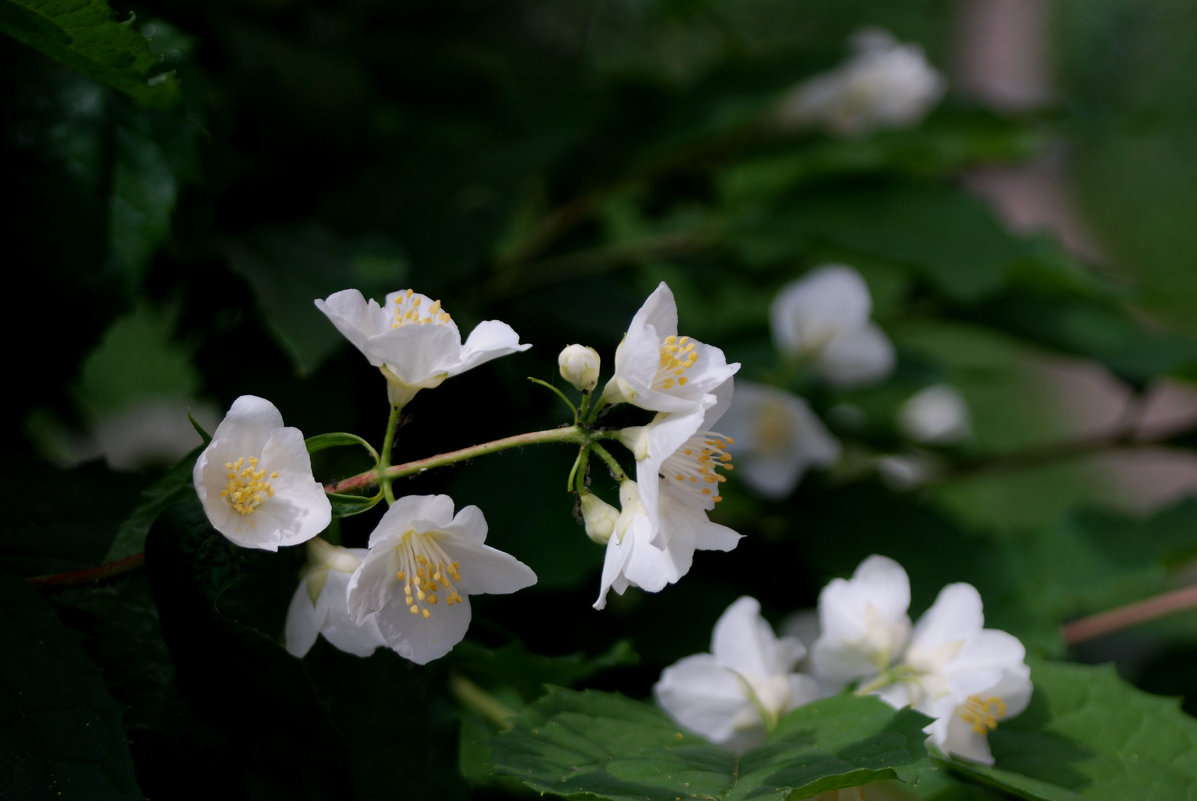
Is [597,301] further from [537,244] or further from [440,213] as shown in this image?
[537,244]

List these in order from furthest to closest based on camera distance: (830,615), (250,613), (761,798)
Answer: (830,615) → (250,613) → (761,798)

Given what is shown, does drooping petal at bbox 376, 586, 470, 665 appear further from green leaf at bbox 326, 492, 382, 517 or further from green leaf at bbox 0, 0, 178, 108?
green leaf at bbox 0, 0, 178, 108

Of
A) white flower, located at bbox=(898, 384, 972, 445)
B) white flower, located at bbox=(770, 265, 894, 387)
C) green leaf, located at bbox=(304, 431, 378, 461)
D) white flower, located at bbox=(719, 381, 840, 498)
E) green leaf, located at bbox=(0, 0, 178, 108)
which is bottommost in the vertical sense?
white flower, located at bbox=(898, 384, 972, 445)

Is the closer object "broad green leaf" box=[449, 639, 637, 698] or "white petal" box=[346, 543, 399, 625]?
"white petal" box=[346, 543, 399, 625]

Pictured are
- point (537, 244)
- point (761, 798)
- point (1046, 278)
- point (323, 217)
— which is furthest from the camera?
point (537, 244)

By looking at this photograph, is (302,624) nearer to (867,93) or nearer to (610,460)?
(610,460)

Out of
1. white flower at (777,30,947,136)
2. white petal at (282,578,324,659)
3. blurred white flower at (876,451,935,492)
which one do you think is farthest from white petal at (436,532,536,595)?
white flower at (777,30,947,136)

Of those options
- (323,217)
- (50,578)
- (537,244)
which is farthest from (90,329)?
(537,244)
